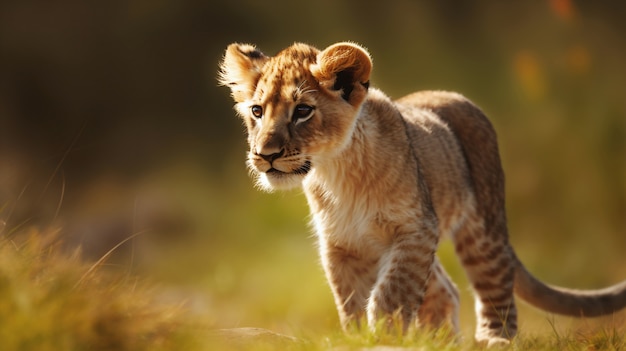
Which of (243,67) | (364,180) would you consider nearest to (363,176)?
(364,180)

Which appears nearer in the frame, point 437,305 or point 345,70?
point 345,70

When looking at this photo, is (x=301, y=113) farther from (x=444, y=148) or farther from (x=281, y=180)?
(x=444, y=148)

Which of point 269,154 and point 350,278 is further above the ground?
point 269,154

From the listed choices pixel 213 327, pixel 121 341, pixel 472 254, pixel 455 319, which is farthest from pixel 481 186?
pixel 121 341

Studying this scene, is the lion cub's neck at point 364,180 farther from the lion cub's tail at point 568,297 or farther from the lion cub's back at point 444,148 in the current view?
the lion cub's tail at point 568,297

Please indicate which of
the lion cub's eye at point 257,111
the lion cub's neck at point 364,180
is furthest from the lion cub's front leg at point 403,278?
the lion cub's eye at point 257,111

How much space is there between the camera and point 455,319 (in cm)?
601

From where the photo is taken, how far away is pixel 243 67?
4.79 m

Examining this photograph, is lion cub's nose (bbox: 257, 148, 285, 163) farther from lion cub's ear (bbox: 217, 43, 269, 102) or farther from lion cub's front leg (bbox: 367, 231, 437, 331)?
lion cub's front leg (bbox: 367, 231, 437, 331)

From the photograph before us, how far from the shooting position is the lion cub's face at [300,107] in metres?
4.36

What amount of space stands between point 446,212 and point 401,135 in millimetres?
738

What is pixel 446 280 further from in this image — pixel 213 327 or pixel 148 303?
pixel 148 303

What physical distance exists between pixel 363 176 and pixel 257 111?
675 mm

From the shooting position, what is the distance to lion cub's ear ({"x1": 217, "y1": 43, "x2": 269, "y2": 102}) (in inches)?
187
